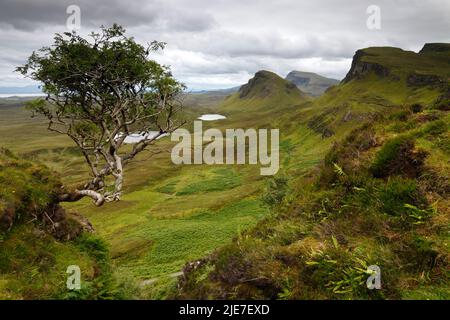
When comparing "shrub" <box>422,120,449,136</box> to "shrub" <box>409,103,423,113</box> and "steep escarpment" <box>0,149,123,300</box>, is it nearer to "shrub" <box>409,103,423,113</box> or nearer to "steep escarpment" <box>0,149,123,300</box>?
"shrub" <box>409,103,423,113</box>

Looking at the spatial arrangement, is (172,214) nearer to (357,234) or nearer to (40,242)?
(40,242)

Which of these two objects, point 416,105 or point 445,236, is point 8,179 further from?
point 416,105

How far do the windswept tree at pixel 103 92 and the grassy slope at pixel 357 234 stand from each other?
1027 centimetres

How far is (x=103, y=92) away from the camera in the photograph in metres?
27.0

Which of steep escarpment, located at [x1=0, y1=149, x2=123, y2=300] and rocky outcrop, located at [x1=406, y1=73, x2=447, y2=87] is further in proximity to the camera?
rocky outcrop, located at [x1=406, y1=73, x2=447, y2=87]

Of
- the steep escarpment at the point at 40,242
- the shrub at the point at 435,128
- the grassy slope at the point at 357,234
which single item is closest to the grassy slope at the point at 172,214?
the steep escarpment at the point at 40,242

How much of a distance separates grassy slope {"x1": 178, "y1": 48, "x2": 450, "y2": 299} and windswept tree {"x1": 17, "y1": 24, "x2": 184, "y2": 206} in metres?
10.3

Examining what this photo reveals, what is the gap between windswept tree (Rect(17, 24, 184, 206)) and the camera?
23.5 metres

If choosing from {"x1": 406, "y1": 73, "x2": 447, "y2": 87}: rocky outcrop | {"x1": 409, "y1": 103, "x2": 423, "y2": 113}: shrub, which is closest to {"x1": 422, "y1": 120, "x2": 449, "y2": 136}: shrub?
{"x1": 409, "y1": 103, "x2": 423, "y2": 113}: shrub

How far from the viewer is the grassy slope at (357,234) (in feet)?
35.4

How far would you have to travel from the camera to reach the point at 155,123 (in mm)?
28672

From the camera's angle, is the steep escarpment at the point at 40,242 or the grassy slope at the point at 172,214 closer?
the steep escarpment at the point at 40,242

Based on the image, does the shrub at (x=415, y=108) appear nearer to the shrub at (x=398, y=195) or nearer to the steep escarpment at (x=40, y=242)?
the shrub at (x=398, y=195)
